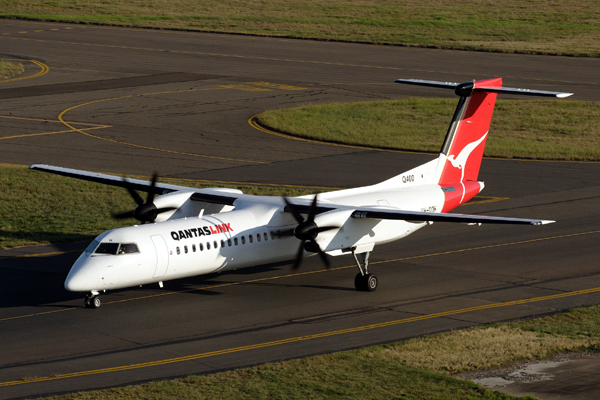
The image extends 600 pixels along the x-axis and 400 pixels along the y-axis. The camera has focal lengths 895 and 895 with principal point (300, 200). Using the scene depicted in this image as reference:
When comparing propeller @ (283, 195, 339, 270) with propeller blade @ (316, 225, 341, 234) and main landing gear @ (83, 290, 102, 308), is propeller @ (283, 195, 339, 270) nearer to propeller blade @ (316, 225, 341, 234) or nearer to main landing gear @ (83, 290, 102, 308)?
propeller blade @ (316, 225, 341, 234)

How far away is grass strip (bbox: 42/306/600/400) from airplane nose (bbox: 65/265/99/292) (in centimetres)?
599

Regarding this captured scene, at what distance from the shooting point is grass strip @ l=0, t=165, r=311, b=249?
35188 millimetres

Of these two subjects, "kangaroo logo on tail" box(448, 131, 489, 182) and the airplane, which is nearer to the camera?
the airplane

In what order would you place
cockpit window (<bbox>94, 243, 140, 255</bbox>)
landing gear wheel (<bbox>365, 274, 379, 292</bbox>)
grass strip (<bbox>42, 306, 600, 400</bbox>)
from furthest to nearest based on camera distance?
landing gear wheel (<bbox>365, 274, 379, 292</bbox>), cockpit window (<bbox>94, 243, 140, 255</bbox>), grass strip (<bbox>42, 306, 600, 400</bbox>)

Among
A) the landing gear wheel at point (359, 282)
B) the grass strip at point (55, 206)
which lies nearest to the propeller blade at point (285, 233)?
the landing gear wheel at point (359, 282)

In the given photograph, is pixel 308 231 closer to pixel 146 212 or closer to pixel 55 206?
pixel 146 212

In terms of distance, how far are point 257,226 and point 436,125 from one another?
31858mm

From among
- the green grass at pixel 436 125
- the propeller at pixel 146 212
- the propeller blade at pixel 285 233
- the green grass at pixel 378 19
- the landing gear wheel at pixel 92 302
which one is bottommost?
the landing gear wheel at pixel 92 302

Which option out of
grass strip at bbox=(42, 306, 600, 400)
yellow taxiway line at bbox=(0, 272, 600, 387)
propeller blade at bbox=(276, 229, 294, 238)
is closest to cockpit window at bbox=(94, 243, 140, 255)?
yellow taxiway line at bbox=(0, 272, 600, 387)

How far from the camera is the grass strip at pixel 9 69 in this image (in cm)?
7131

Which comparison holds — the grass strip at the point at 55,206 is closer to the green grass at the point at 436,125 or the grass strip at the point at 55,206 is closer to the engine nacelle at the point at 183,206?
the engine nacelle at the point at 183,206

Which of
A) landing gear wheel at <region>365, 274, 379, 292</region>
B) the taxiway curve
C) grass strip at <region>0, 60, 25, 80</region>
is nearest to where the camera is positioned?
the taxiway curve

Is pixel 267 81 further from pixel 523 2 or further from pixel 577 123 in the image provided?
pixel 523 2

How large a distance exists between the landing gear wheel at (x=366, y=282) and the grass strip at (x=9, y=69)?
5093 centimetres
